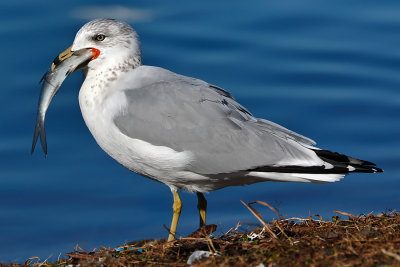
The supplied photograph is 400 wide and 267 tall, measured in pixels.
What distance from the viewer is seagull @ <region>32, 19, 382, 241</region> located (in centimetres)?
491

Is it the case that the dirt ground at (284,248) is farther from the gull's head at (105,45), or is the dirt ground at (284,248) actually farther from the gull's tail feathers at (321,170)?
the gull's head at (105,45)

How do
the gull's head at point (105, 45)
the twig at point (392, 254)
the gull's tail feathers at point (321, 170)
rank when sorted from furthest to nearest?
the gull's head at point (105, 45) < the gull's tail feathers at point (321, 170) < the twig at point (392, 254)

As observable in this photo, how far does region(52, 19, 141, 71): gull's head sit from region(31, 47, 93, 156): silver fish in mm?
20

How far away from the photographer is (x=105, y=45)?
17.3 ft

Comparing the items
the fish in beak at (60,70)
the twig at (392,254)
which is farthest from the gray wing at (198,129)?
the twig at (392,254)

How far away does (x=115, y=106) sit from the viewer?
16.3 feet

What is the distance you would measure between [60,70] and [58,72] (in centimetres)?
4

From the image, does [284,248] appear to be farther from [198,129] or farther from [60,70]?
[60,70]

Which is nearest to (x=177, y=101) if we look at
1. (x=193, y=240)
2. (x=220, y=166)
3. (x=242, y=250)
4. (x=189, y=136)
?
(x=189, y=136)

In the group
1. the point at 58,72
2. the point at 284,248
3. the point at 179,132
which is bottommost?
the point at 284,248

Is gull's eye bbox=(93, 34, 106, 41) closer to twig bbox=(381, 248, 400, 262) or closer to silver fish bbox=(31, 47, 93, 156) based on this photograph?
silver fish bbox=(31, 47, 93, 156)

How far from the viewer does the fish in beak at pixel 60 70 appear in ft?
17.1

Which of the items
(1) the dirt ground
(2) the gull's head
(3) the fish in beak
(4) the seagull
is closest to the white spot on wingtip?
(4) the seagull

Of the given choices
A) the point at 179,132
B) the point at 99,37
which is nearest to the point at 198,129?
the point at 179,132
